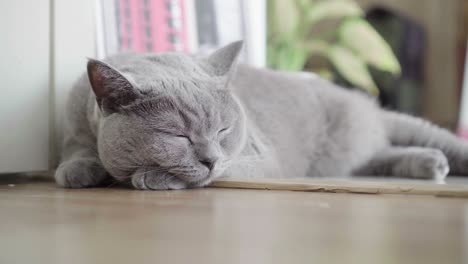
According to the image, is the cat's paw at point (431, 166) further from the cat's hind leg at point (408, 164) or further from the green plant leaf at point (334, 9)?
the green plant leaf at point (334, 9)

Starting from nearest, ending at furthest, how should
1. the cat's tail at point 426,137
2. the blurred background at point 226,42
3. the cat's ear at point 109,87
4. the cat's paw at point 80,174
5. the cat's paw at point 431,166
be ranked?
1. the cat's ear at point 109,87
2. the cat's paw at point 80,174
3. the blurred background at point 226,42
4. the cat's paw at point 431,166
5. the cat's tail at point 426,137

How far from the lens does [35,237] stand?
0.76 meters

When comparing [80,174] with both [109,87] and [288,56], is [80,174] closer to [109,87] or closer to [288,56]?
[109,87]

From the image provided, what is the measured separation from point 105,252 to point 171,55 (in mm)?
940

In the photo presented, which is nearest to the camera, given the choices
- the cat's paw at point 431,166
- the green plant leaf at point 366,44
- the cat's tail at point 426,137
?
the cat's paw at point 431,166

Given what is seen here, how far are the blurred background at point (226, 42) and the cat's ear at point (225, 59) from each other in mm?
357

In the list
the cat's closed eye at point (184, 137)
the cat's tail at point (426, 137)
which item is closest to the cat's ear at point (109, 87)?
the cat's closed eye at point (184, 137)

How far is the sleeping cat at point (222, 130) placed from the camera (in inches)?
51.1

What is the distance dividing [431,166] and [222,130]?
0.79m

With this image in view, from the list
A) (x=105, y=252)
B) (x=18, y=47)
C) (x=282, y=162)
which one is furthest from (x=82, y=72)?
(x=105, y=252)

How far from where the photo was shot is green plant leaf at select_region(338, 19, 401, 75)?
2.93 meters

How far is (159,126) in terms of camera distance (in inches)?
50.5

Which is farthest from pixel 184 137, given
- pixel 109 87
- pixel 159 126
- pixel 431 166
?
pixel 431 166

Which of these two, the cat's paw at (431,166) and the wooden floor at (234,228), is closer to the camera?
the wooden floor at (234,228)
